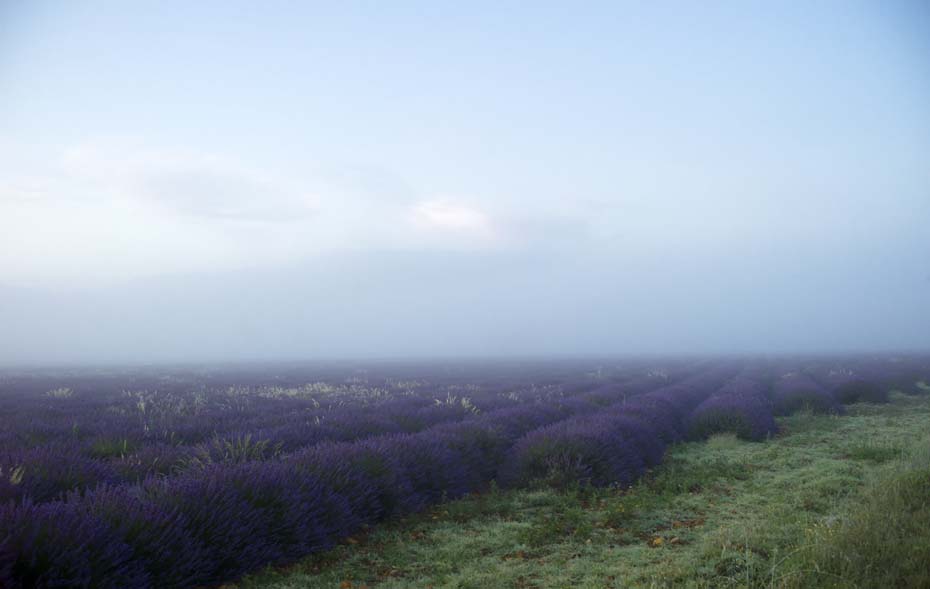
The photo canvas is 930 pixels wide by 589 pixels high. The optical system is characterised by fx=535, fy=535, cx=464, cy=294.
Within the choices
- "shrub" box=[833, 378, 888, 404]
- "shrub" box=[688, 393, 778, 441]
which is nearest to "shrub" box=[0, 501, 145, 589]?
"shrub" box=[688, 393, 778, 441]

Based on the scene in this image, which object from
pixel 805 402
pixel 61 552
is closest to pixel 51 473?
pixel 61 552

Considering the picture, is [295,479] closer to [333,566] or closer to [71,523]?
[333,566]

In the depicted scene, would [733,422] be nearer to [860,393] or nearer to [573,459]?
[573,459]

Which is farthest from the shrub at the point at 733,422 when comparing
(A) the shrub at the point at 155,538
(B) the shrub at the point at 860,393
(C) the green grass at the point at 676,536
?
(A) the shrub at the point at 155,538

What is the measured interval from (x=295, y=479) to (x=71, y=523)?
1975mm

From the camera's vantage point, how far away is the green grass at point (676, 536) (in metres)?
3.35

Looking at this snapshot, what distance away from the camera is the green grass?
11.0 feet

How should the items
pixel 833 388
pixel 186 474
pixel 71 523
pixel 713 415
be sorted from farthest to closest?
pixel 833 388 → pixel 713 415 → pixel 186 474 → pixel 71 523

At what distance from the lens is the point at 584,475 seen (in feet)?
23.0

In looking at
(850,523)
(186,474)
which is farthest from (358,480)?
(850,523)

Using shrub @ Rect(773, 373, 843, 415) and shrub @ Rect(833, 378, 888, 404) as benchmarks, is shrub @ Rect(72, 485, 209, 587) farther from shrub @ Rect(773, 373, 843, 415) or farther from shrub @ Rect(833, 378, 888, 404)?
shrub @ Rect(833, 378, 888, 404)

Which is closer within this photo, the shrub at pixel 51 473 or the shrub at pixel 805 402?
the shrub at pixel 51 473

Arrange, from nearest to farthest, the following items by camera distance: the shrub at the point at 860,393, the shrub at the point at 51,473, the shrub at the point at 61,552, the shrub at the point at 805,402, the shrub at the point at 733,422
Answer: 1. the shrub at the point at 61,552
2. the shrub at the point at 51,473
3. the shrub at the point at 733,422
4. the shrub at the point at 805,402
5. the shrub at the point at 860,393

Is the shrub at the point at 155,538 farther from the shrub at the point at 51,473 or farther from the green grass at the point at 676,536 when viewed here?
the shrub at the point at 51,473
